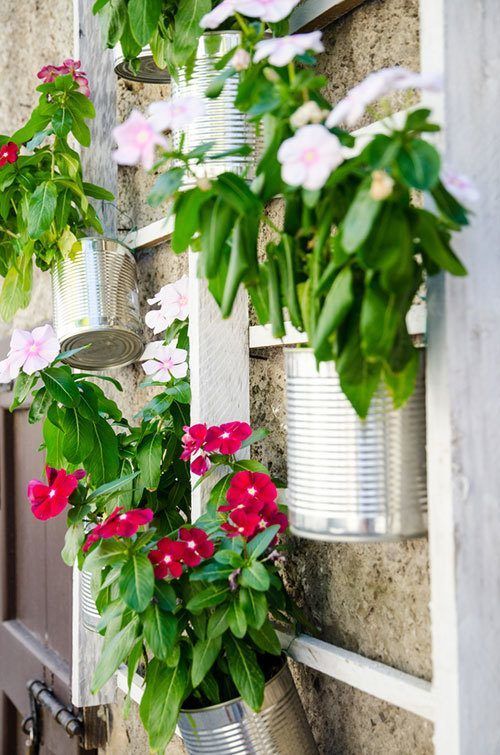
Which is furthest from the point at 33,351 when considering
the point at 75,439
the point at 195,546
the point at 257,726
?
the point at 257,726

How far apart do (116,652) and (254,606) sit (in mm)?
219

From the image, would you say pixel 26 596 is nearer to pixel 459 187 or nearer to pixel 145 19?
pixel 145 19

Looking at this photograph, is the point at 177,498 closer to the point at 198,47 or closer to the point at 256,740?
the point at 256,740

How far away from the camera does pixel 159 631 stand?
1119mm

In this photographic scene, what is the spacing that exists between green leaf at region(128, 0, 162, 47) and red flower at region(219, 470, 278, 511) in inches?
26.5

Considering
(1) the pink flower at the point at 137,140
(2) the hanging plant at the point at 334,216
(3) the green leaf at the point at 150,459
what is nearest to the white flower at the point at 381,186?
(2) the hanging plant at the point at 334,216

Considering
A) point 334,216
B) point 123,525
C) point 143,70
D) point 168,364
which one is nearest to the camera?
point 334,216

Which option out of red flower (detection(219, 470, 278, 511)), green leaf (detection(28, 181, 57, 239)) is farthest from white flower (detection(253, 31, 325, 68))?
green leaf (detection(28, 181, 57, 239))

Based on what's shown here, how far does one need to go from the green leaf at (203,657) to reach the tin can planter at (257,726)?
0.06 meters

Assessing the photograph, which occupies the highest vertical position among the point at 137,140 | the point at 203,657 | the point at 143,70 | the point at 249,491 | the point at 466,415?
the point at 143,70

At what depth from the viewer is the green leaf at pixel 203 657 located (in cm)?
112

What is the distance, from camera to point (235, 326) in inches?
55.8

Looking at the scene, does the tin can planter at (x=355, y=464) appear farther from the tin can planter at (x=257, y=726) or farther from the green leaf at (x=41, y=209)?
the green leaf at (x=41, y=209)

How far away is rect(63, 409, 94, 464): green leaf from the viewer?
4.93 ft
